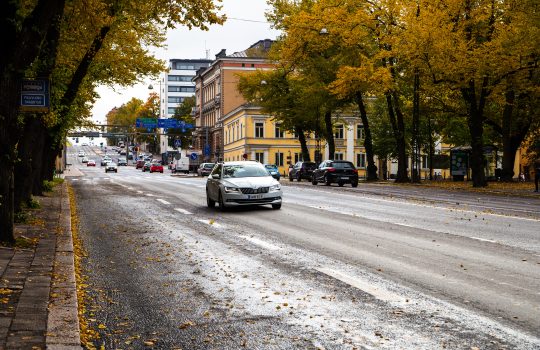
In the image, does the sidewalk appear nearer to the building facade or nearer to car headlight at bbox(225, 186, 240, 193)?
car headlight at bbox(225, 186, 240, 193)

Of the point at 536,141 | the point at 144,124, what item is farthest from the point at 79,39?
the point at 144,124

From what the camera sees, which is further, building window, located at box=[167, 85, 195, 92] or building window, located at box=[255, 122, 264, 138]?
building window, located at box=[167, 85, 195, 92]

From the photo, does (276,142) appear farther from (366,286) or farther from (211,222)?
(366,286)

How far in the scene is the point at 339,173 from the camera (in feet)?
140

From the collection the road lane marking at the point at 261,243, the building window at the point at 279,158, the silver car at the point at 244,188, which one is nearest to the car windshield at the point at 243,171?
the silver car at the point at 244,188

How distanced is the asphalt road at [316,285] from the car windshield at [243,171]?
232 inches

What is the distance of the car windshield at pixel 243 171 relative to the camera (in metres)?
21.6

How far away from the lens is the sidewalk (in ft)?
18.1

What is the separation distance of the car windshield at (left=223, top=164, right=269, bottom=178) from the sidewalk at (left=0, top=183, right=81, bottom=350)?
30.6ft

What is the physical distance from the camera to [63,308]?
21.6ft

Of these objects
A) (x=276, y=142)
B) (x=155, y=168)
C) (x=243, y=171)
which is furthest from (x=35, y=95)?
(x=155, y=168)

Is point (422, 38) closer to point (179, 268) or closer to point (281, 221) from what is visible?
point (281, 221)

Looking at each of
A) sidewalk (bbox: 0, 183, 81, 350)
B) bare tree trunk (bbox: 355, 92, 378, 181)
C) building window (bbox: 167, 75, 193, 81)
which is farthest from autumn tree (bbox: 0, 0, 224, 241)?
building window (bbox: 167, 75, 193, 81)

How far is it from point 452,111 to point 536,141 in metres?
11.1
